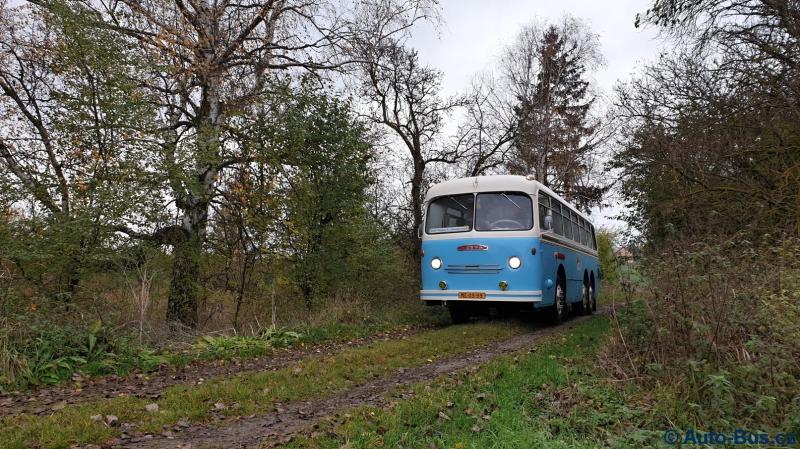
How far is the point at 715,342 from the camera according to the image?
489 centimetres

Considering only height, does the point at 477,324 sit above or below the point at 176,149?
below

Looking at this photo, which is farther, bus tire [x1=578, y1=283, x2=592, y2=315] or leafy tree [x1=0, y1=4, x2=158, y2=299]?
bus tire [x1=578, y1=283, x2=592, y2=315]

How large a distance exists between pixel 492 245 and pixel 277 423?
6.64m

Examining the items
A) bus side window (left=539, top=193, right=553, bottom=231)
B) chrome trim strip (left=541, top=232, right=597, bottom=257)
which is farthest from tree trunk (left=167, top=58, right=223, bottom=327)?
chrome trim strip (left=541, top=232, right=597, bottom=257)

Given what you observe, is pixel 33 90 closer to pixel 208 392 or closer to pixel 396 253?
pixel 208 392

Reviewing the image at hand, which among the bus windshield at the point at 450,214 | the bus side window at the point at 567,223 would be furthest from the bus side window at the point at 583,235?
the bus windshield at the point at 450,214

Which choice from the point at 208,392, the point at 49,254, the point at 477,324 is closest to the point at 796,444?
the point at 208,392

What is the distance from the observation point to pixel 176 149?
402 inches

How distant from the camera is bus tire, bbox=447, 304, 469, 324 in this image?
484 inches

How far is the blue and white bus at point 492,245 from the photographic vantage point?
10.6 meters

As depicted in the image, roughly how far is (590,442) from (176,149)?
9.14m

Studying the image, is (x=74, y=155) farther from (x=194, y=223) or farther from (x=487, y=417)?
(x=487, y=417)

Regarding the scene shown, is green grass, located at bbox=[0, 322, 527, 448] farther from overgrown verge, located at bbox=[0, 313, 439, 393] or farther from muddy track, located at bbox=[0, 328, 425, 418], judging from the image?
overgrown verge, located at bbox=[0, 313, 439, 393]

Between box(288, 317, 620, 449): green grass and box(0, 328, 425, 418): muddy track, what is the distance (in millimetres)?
2737
